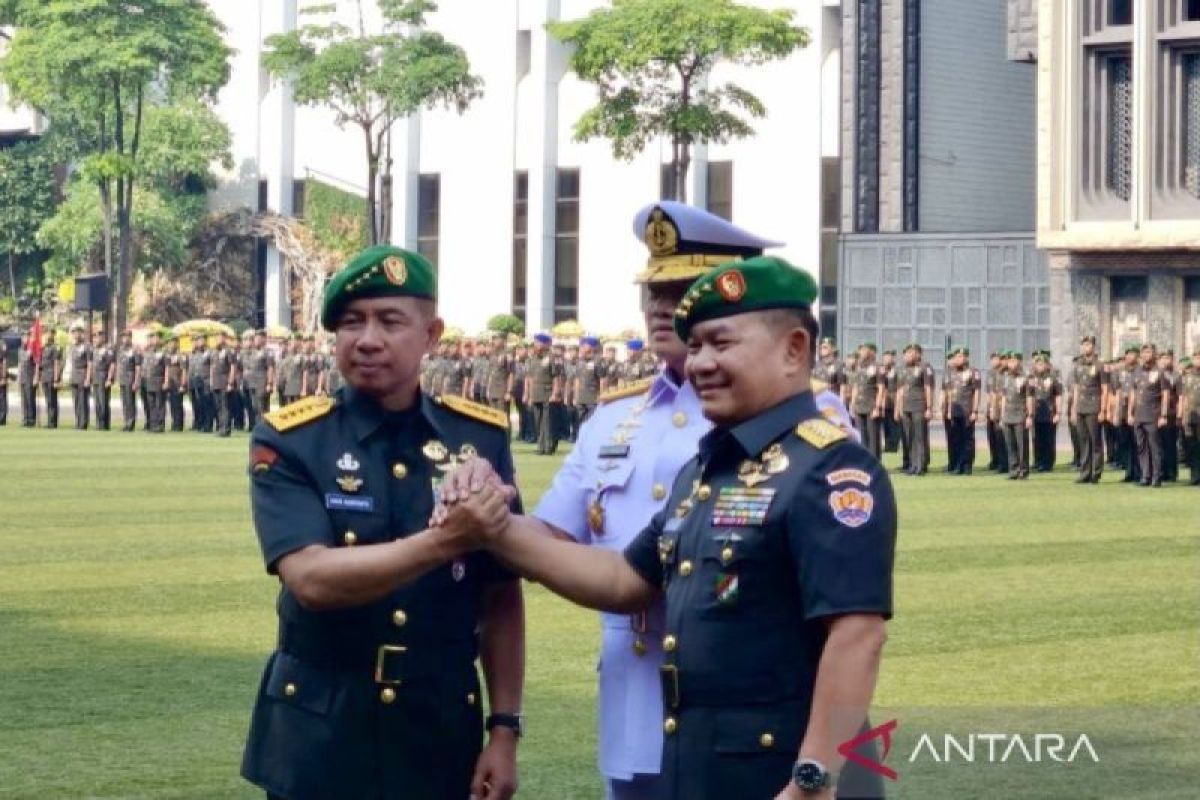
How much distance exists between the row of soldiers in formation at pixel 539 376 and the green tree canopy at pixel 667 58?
7.69 m

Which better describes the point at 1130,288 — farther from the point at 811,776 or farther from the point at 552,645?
the point at 811,776

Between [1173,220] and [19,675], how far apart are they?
3000 centimetres

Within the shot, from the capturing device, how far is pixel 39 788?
909 centimetres

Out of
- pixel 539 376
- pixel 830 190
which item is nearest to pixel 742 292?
pixel 539 376

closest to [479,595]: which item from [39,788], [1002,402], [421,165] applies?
[39,788]

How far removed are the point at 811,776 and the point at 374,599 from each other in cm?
107

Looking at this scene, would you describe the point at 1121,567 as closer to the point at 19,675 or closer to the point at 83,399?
the point at 19,675

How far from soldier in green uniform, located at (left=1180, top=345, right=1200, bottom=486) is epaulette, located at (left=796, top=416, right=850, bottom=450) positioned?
26.1 metres

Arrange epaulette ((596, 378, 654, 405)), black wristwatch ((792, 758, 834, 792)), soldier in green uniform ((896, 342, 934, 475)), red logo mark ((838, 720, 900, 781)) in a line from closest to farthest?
red logo mark ((838, 720, 900, 781)) → black wristwatch ((792, 758, 834, 792)) → epaulette ((596, 378, 654, 405)) → soldier in green uniform ((896, 342, 934, 475))

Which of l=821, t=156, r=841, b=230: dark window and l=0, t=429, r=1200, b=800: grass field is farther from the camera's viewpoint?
l=821, t=156, r=841, b=230: dark window

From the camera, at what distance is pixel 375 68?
57.2 meters

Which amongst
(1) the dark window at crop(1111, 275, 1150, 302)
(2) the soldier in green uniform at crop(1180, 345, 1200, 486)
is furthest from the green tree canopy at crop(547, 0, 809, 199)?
(2) the soldier in green uniform at crop(1180, 345, 1200, 486)

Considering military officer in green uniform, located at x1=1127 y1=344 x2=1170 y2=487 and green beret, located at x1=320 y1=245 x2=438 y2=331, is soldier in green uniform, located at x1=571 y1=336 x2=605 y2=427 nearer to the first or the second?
military officer in green uniform, located at x1=1127 y1=344 x2=1170 y2=487

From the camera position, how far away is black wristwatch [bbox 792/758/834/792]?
4.18m
